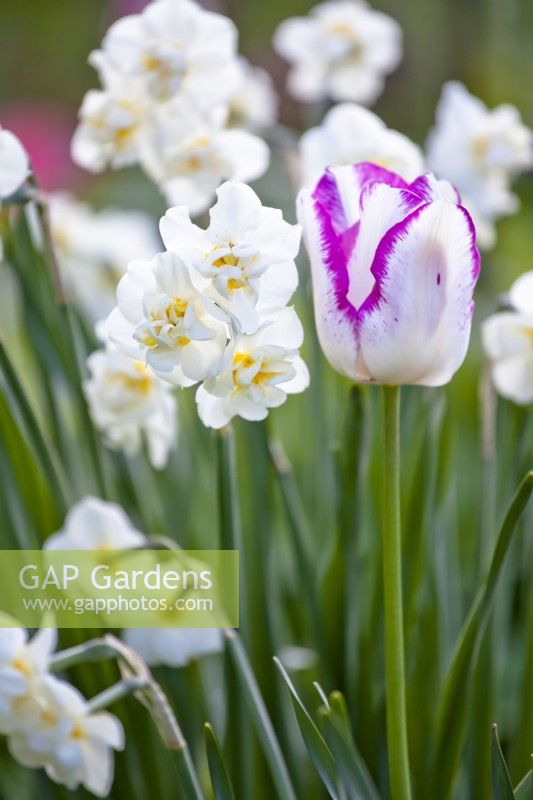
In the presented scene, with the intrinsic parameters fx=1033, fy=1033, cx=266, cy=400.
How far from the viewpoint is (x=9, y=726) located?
48cm

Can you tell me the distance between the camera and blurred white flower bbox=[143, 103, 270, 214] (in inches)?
23.7

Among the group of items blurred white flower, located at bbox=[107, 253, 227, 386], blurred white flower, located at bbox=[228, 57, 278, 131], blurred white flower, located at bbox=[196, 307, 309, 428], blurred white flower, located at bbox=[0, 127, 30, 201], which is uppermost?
blurred white flower, located at bbox=[228, 57, 278, 131]

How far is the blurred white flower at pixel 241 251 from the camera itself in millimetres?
375

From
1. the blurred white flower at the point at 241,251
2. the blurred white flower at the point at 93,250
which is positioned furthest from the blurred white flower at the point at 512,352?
the blurred white flower at the point at 93,250

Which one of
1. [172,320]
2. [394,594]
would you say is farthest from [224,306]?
[394,594]

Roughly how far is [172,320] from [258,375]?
0.04m

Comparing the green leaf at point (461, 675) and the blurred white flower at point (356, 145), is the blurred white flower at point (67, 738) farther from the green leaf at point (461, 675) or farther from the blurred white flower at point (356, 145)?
the blurred white flower at point (356, 145)

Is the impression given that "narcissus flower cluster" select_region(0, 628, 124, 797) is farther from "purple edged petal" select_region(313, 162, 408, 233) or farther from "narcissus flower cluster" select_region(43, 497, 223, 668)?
"purple edged petal" select_region(313, 162, 408, 233)

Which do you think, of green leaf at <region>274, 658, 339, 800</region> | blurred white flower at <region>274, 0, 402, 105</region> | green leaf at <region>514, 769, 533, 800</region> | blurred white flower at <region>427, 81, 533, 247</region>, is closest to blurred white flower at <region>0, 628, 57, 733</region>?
green leaf at <region>274, 658, 339, 800</region>

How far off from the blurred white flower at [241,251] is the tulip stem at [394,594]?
0.21ft

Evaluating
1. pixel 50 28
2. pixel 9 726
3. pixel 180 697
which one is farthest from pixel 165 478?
pixel 50 28

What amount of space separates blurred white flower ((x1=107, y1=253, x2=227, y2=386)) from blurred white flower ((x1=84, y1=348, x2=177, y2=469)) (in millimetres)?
162

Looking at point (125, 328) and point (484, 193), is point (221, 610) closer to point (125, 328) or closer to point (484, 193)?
point (125, 328)

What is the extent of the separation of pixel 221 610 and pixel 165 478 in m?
0.25
